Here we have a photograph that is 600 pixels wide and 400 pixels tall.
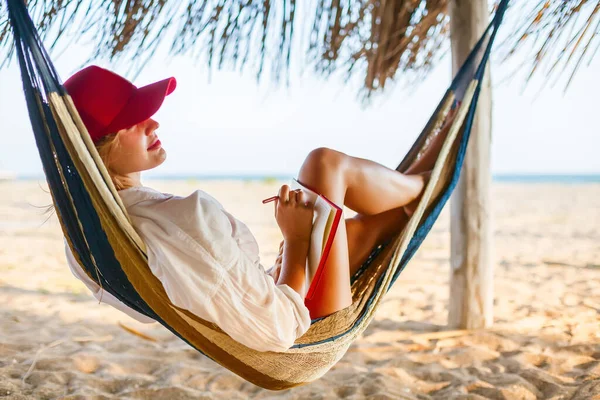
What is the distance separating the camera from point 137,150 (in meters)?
1.04

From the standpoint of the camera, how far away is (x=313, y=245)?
1185 mm

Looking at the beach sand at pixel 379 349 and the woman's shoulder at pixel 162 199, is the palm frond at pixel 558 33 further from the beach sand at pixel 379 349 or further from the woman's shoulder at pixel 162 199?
the woman's shoulder at pixel 162 199

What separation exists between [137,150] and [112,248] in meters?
0.18

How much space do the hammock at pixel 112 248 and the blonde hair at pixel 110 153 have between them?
2.7 inches

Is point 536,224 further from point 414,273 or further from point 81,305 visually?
point 81,305

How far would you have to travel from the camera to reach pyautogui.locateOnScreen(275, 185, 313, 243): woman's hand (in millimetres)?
1179

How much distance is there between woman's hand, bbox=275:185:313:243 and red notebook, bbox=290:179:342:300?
0.01 m

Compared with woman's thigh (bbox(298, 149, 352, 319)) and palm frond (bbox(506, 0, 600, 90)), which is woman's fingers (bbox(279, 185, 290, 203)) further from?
palm frond (bbox(506, 0, 600, 90))

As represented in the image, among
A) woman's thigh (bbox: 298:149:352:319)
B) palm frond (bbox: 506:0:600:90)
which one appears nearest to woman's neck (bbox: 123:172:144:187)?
woman's thigh (bbox: 298:149:352:319)

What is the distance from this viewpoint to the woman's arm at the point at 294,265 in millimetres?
1128

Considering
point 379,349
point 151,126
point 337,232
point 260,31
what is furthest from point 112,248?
point 379,349

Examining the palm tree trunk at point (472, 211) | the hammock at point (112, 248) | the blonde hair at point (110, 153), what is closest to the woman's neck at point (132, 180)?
the blonde hair at point (110, 153)

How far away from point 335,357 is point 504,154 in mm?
18998

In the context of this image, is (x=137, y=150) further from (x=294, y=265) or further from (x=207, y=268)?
(x=294, y=265)
